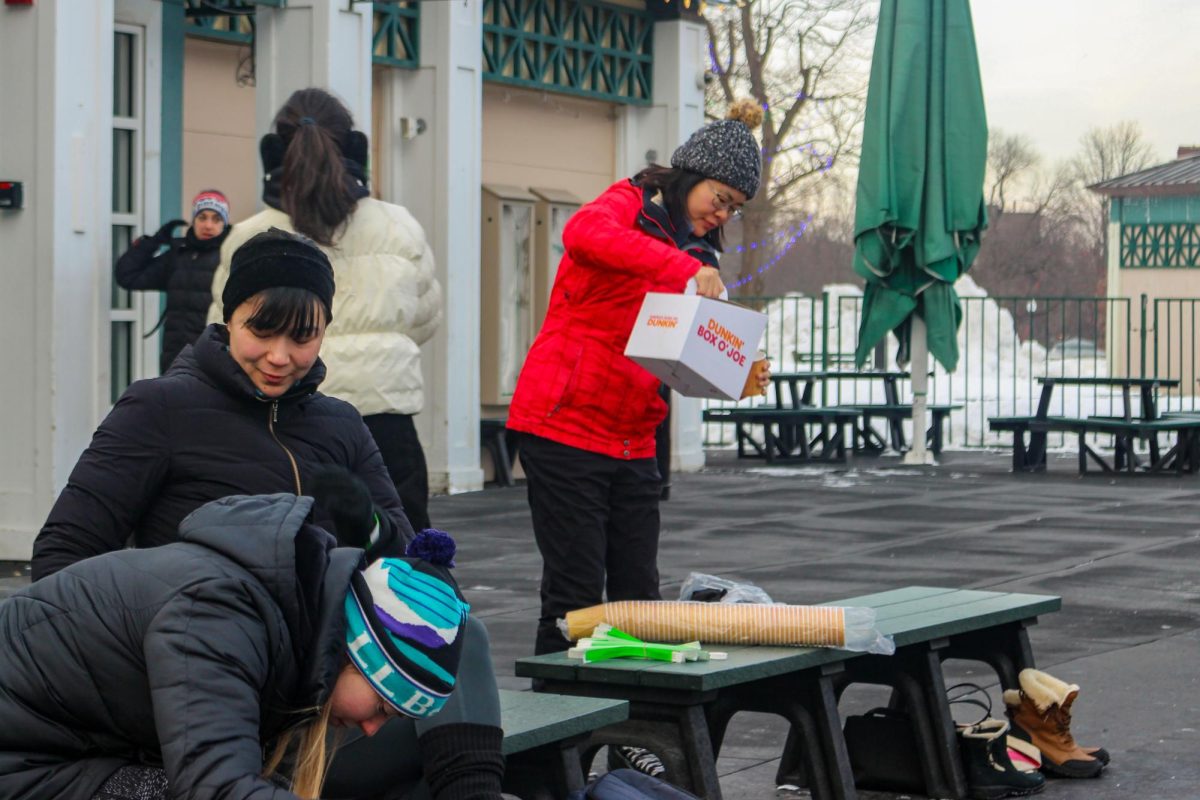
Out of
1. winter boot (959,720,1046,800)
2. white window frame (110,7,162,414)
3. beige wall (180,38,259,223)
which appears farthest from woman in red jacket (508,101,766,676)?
beige wall (180,38,259,223)

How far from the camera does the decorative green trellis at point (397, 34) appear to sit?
499 inches

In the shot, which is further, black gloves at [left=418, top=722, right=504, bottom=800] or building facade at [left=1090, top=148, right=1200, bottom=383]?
building facade at [left=1090, top=148, right=1200, bottom=383]

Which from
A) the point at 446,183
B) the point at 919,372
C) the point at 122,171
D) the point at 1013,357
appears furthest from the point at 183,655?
the point at 1013,357

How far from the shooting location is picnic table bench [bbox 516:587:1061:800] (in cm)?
440

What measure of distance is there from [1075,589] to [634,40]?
778 cm

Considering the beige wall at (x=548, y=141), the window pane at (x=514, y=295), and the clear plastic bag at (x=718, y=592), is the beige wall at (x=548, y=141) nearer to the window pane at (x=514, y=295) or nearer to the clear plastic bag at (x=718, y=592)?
the window pane at (x=514, y=295)

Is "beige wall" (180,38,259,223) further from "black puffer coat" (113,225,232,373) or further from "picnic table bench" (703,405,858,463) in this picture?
"picnic table bench" (703,405,858,463)

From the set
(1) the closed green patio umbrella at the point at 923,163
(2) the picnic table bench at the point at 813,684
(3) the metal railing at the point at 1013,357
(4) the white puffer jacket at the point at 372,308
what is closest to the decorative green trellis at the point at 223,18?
(3) the metal railing at the point at 1013,357

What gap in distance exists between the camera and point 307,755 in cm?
290

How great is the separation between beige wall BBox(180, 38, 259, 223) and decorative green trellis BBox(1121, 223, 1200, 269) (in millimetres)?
24073

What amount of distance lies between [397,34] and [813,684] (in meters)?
8.88

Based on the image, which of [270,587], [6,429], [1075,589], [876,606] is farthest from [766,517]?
[270,587]

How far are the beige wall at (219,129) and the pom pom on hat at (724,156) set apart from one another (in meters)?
6.38

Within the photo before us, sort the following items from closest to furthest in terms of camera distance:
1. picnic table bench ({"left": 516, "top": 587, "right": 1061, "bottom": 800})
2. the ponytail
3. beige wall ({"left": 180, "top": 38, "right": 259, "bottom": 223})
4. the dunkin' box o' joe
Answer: picnic table bench ({"left": 516, "top": 587, "right": 1061, "bottom": 800}) < the dunkin' box o' joe < the ponytail < beige wall ({"left": 180, "top": 38, "right": 259, "bottom": 223})
